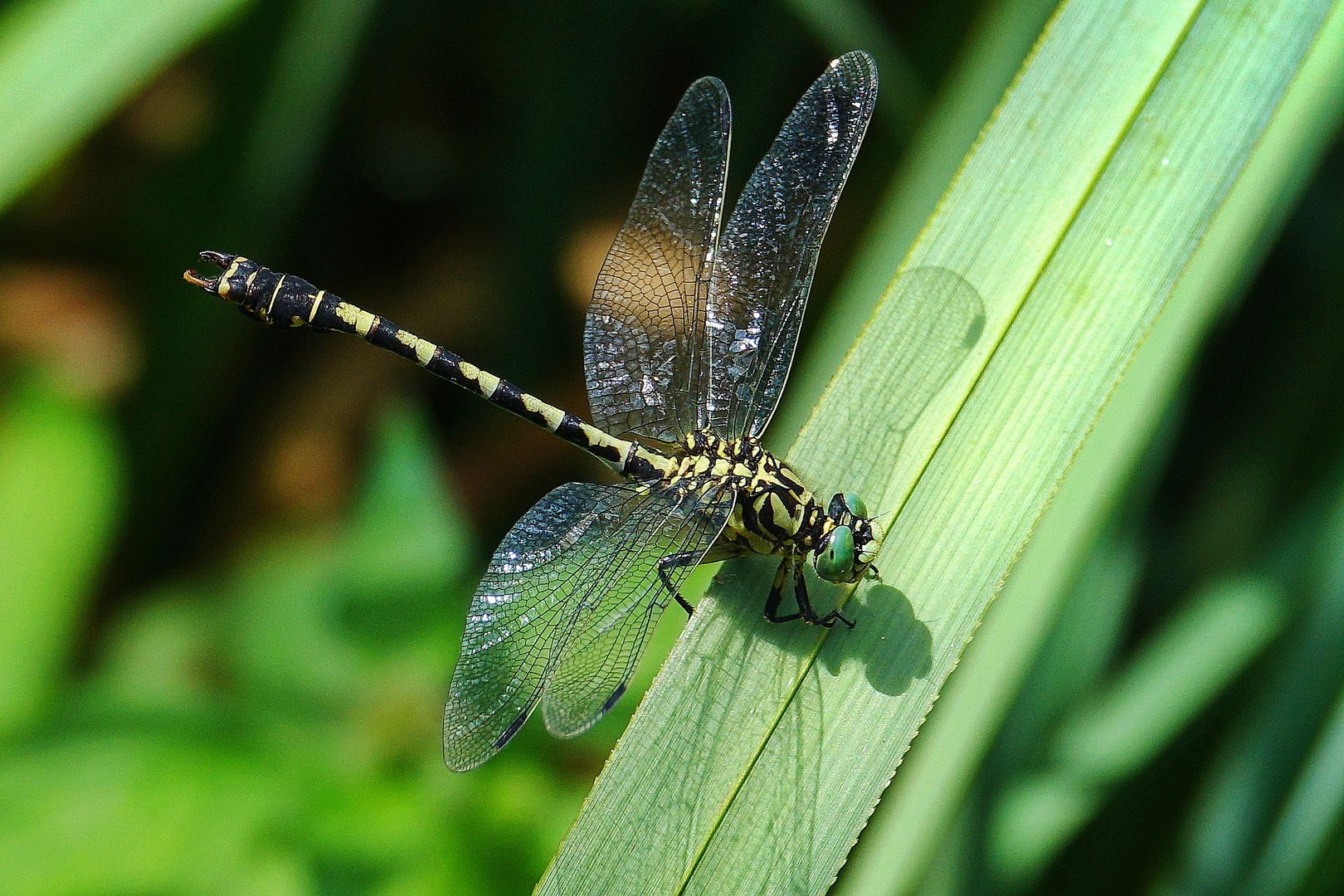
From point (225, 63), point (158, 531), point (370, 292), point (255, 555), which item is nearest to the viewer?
point (255, 555)

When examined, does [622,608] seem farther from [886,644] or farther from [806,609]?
[886,644]

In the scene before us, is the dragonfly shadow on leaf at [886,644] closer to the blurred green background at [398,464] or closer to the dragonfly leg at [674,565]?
the dragonfly leg at [674,565]

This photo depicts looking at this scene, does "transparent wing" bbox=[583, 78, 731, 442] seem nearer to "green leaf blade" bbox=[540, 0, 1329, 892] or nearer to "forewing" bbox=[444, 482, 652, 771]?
"forewing" bbox=[444, 482, 652, 771]

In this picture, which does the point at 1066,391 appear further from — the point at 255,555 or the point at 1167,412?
the point at 255,555

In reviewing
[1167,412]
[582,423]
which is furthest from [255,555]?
[1167,412]

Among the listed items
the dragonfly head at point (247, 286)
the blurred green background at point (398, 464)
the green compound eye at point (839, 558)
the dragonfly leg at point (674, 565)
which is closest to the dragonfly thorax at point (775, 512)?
the green compound eye at point (839, 558)

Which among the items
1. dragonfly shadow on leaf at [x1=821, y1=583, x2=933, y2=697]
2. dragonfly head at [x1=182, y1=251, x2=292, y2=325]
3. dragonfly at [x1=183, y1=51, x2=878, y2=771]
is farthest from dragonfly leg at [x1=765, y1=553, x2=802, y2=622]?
dragonfly head at [x1=182, y1=251, x2=292, y2=325]
